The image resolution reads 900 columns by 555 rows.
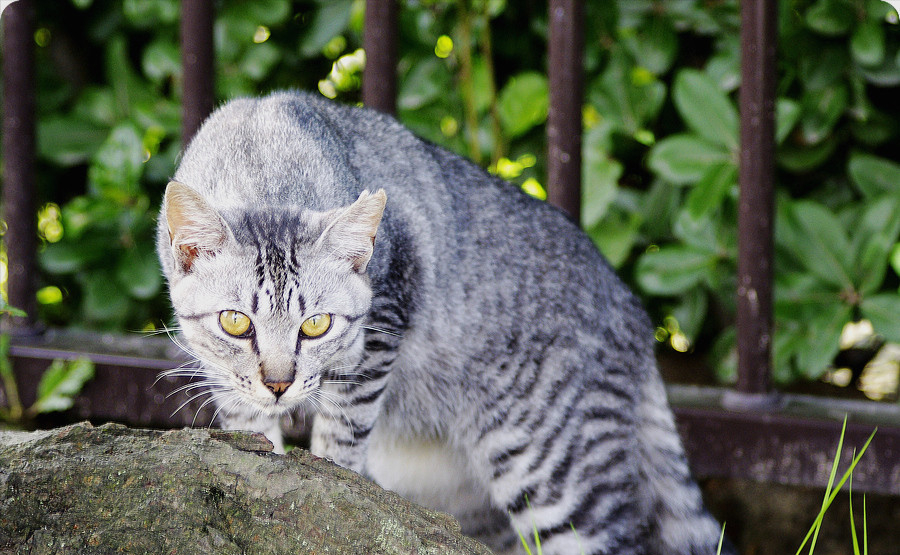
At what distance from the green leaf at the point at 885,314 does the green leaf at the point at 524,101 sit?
3.84 ft

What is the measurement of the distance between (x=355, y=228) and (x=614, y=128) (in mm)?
1421

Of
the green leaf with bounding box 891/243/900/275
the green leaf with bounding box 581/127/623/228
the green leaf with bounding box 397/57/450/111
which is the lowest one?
the green leaf with bounding box 891/243/900/275

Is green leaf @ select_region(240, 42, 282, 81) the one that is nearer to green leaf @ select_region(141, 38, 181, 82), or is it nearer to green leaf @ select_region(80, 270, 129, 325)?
green leaf @ select_region(141, 38, 181, 82)

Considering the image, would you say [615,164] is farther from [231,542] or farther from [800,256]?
[231,542]

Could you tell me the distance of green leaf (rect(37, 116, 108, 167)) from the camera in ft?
9.55

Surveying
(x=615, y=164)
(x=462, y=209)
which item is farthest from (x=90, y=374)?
(x=615, y=164)

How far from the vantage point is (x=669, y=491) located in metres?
2.12

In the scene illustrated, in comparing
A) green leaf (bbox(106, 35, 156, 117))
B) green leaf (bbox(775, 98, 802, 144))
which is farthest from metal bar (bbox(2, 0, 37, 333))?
green leaf (bbox(775, 98, 802, 144))

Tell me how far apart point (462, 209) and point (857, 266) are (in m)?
1.20

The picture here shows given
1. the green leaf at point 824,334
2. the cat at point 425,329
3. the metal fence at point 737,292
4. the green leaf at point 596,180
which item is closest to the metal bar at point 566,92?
the metal fence at point 737,292

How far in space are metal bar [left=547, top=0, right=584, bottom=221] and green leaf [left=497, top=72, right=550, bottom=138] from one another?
50 centimetres

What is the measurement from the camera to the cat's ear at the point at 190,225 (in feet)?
4.88

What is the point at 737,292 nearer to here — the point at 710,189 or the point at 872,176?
the point at 710,189

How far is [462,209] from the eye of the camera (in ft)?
7.10
